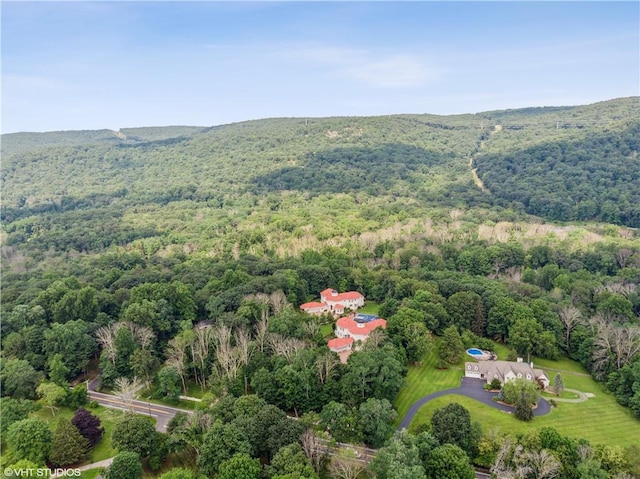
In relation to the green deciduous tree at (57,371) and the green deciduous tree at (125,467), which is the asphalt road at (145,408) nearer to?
the green deciduous tree at (57,371)

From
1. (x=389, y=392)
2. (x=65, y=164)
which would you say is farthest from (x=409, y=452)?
(x=65, y=164)

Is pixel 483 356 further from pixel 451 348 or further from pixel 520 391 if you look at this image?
pixel 520 391

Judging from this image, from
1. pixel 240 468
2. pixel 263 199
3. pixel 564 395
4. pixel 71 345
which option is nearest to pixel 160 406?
pixel 71 345

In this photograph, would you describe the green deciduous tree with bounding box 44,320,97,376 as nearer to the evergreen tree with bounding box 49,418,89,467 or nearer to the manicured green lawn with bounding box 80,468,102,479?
the evergreen tree with bounding box 49,418,89,467

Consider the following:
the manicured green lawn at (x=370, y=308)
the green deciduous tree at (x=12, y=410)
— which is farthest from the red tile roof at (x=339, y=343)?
the green deciduous tree at (x=12, y=410)

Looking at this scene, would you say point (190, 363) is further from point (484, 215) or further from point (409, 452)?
point (484, 215)
